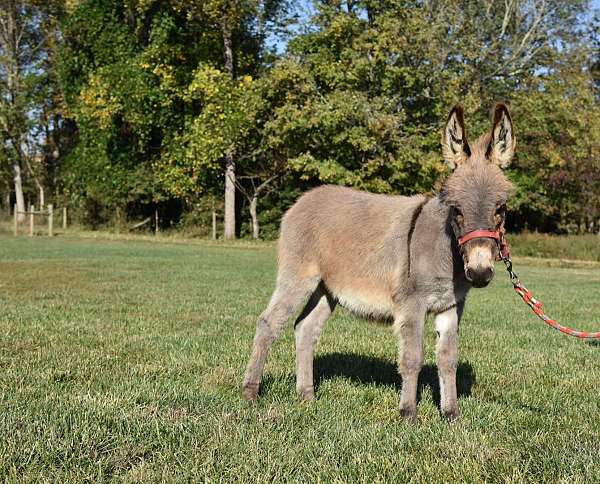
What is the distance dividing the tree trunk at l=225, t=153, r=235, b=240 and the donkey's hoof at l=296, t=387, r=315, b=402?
29785mm

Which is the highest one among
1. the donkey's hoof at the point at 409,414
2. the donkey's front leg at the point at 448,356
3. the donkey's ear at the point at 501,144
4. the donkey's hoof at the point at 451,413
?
the donkey's ear at the point at 501,144

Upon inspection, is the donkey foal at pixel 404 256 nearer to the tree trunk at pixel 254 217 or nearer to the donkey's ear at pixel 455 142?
the donkey's ear at pixel 455 142

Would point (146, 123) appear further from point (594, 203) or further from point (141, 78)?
point (594, 203)

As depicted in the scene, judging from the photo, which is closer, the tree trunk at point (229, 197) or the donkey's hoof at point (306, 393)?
the donkey's hoof at point (306, 393)

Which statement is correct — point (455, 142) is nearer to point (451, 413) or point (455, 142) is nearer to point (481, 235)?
point (481, 235)

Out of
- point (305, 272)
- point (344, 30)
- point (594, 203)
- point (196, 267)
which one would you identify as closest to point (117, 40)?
point (344, 30)

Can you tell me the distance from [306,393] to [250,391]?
1.77 ft

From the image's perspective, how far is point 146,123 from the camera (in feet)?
122

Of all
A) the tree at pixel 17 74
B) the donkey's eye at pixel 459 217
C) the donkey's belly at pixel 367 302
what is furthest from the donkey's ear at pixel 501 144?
the tree at pixel 17 74

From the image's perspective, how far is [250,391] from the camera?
205 inches

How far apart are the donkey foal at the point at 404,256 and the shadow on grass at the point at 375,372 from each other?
79cm

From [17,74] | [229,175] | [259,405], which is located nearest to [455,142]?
[259,405]

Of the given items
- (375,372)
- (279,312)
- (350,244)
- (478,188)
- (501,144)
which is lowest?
(375,372)

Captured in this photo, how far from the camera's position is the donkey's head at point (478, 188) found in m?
3.96
